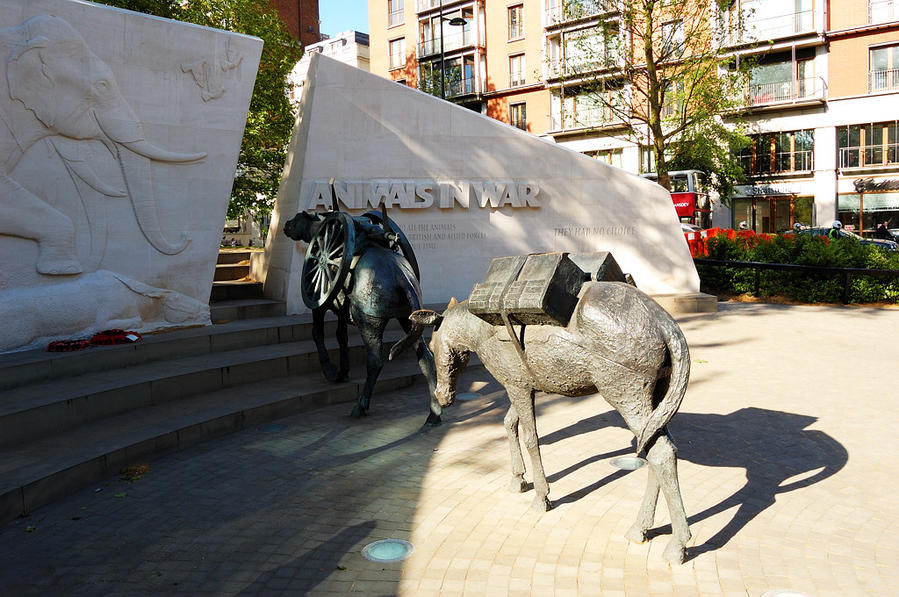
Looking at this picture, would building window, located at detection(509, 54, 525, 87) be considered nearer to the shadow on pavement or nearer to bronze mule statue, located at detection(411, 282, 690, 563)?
the shadow on pavement

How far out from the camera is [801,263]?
48.5 feet

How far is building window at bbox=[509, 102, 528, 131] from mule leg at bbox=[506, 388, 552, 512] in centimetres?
4127

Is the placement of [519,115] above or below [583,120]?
above

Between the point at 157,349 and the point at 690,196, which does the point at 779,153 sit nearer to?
the point at 690,196

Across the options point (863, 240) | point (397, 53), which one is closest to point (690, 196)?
point (863, 240)

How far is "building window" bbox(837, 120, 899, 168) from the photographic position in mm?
32281

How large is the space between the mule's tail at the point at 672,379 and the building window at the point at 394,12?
162 feet

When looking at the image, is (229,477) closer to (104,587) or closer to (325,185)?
(104,587)

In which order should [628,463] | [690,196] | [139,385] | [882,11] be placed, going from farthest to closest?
[882,11] → [690,196] → [139,385] → [628,463]

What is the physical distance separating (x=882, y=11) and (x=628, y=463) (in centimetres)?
3643

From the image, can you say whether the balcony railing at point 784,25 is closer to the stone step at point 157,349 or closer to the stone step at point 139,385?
the stone step at point 157,349

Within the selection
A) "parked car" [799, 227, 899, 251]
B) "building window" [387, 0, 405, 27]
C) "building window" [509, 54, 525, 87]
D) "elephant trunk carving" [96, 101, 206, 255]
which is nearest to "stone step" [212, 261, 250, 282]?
"elephant trunk carving" [96, 101, 206, 255]

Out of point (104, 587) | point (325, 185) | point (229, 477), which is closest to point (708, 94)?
point (325, 185)

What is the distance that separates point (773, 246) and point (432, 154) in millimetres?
8535
